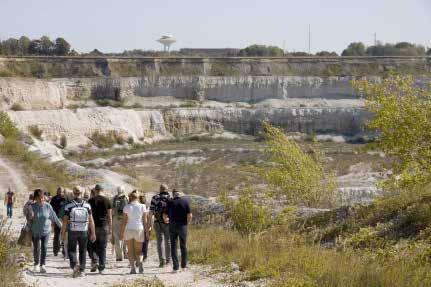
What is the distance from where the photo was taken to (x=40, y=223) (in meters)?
13.7

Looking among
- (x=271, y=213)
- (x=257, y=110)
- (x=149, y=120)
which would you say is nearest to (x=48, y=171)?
(x=271, y=213)

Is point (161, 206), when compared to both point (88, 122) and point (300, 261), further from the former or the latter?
point (88, 122)

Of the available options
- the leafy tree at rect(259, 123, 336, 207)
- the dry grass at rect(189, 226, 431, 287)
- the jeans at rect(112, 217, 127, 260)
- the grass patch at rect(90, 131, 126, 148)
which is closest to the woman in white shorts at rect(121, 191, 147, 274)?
the jeans at rect(112, 217, 127, 260)

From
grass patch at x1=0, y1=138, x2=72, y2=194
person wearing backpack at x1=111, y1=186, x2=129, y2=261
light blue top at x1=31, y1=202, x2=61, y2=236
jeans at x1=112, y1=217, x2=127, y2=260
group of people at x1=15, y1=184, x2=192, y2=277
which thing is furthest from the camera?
grass patch at x1=0, y1=138, x2=72, y2=194

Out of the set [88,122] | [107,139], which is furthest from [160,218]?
[107,139]

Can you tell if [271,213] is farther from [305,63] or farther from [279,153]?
[305,63]

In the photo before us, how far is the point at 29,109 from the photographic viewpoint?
210 feet

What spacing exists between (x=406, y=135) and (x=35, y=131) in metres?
46.9

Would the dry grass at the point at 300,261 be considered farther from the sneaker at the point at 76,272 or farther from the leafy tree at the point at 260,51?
the leafy tree at the point at 260,51

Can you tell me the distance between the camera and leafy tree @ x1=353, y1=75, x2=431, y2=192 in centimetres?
1426

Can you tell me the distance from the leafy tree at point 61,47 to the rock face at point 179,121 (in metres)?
32.5

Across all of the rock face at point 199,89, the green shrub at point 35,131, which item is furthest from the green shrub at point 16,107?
the rock face at point 199,89

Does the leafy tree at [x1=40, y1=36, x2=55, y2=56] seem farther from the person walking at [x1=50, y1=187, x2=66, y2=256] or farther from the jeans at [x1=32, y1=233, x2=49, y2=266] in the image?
the jeans at [x1=32, y1=233, x2=49, y2=266]

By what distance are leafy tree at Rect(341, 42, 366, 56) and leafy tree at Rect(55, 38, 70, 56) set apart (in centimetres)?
3939
